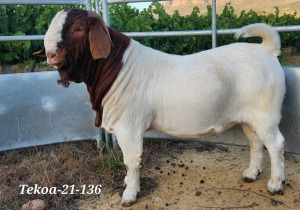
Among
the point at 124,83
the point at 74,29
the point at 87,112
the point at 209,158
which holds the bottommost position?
the point at 209,158

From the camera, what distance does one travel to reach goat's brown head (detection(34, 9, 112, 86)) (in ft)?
8.23

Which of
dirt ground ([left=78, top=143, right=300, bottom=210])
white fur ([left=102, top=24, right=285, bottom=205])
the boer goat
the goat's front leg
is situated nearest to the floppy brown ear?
the boer goat

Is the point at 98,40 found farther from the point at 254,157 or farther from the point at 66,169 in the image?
the point at 254,157

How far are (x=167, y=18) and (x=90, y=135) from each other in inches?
175

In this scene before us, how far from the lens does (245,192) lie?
3.17 meters

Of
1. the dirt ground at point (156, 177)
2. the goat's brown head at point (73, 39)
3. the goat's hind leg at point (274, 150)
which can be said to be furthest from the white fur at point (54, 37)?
the goat's hind leg at point (274, 150)

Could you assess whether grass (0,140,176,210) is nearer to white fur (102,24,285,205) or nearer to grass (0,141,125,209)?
grass (0,141,125,209)

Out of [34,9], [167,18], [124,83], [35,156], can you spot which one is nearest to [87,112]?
[35,156]

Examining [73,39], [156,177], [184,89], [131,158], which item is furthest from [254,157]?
[73,39]

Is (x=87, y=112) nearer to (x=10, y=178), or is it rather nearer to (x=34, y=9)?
(x=10, y=178)

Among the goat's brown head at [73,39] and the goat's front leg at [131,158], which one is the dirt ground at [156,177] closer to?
the goat's front leg at [131,158]

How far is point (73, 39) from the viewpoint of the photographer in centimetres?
256

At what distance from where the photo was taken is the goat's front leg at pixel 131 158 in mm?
2904

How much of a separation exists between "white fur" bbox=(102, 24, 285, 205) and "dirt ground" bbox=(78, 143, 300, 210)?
39 cm
